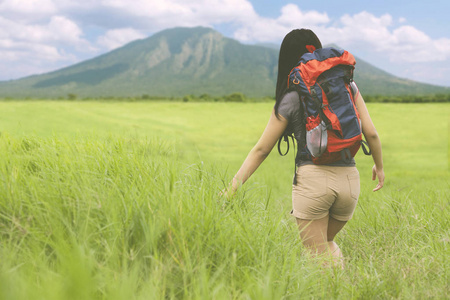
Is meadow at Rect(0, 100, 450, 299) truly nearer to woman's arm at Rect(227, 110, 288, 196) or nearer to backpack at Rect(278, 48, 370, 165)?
woman's arm at Rect(227, 110, 288, 196)

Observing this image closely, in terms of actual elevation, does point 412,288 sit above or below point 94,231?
below

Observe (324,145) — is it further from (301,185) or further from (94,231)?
(94,231)

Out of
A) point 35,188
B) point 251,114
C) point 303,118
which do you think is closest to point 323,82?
point 303,118

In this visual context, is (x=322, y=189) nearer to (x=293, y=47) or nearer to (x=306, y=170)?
(x=306, y=170)

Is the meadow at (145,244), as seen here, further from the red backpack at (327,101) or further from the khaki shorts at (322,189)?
the red backpack at (327,101)

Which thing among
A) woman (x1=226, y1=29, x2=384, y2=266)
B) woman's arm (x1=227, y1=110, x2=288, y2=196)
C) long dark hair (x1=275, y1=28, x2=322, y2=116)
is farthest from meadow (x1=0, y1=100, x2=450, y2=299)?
long dark hair (x1=275, y1=28, x2=322, y2=116)

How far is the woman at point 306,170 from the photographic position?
9.91 feet

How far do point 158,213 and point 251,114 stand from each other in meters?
38.6

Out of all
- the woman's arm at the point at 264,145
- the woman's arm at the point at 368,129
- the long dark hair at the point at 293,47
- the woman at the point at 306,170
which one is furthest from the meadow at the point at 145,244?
the long dark hair at the point at 293,47

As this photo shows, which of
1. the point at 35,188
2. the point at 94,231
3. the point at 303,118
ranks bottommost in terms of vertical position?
the point at 94,231

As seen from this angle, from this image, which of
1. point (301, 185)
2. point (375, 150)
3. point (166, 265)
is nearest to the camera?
point (166, 265)

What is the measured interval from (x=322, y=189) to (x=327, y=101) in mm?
740

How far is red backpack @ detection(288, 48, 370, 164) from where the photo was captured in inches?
111

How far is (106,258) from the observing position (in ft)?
6.09
